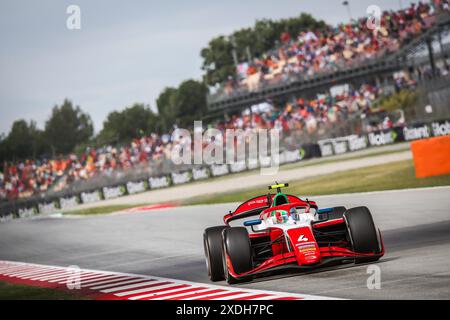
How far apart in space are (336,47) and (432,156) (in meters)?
28.8

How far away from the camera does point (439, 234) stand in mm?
11828

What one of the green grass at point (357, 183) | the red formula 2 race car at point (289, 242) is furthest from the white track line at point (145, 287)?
the green grass at point (357, 183)

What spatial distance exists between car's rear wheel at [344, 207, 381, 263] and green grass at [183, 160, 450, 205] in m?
10.1

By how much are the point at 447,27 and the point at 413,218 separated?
3052 cm

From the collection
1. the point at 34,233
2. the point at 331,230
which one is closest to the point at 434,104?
the point at 34,233

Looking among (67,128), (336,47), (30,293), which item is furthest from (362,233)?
(67,128)

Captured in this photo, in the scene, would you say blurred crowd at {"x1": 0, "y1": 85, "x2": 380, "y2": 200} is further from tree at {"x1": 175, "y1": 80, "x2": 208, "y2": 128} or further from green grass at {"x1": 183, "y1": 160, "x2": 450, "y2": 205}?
tree at {"x1": 175, "y1": 80, "x2": 208, "y2": 128}

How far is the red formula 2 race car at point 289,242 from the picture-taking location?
359 inches

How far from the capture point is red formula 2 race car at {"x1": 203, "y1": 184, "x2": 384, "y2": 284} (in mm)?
9109

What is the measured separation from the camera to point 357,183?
2406 centimetres

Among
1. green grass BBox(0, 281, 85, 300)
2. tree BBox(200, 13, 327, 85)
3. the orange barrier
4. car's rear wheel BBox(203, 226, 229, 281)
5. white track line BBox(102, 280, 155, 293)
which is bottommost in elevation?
green grass BBox(0, 281, 85, 300)

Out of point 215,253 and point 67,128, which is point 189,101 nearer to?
point 67,128

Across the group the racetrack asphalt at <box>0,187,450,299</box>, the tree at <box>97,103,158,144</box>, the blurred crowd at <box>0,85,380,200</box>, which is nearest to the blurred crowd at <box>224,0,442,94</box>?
the blurred crowd at <box>0,85,380,200</box>
